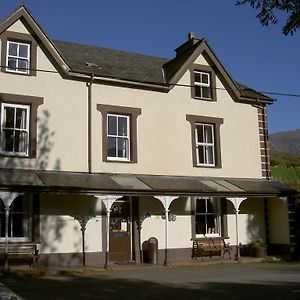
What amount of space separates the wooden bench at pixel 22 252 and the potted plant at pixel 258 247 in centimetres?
918

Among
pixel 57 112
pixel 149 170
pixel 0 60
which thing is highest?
pixel 0 60

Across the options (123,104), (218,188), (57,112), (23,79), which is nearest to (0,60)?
(23,79)

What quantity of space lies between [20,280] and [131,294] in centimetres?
435

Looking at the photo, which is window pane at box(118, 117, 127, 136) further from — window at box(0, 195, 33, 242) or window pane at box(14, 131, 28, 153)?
window at box(0, 195, 33, 242)

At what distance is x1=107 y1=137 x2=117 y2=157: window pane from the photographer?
19969 millimetres

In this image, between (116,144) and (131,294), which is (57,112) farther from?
(131,294)

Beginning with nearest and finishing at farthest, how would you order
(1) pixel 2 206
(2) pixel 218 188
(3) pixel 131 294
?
(3) pixel 131 294
(1) pixel 2 206
(2) pixel 218 188

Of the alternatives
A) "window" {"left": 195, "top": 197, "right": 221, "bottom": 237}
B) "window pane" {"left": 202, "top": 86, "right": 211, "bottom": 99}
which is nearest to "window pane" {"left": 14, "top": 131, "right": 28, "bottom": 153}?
"window" {"left": 195, "top": 197, "right": 221, "bottom": 237}

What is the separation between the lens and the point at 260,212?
2273 centimetres

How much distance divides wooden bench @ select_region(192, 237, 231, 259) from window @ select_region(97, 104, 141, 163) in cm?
423

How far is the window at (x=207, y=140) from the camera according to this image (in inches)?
863

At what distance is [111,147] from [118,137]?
481 mm

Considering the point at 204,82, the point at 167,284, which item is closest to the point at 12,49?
the point at 204,82

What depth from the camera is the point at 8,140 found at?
1838cm
